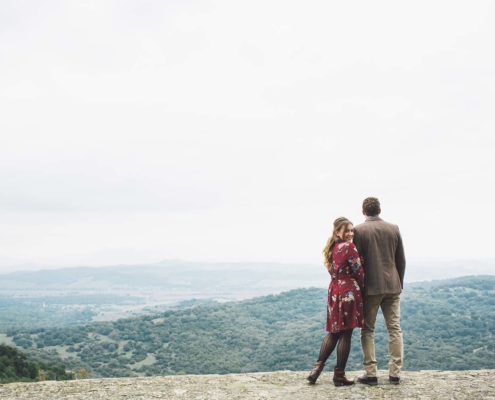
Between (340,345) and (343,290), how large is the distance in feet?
2.30

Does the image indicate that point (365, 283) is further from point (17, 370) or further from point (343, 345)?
point (17, 370)

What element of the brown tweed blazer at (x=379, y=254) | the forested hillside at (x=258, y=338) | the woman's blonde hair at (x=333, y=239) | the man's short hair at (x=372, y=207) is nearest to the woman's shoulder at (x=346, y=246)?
the woman's blonde hair at (x=333, y=239)

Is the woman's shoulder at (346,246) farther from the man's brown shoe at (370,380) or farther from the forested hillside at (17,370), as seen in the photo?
the forested hillside at (17,370)

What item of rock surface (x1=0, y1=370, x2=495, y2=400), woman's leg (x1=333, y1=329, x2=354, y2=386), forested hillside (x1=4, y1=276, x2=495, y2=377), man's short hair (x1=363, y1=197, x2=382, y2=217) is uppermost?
man's short hair (x1=363, y1=197, x2=382, y2=217)

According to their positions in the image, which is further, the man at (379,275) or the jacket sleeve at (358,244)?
the jacket sleeve at (358,244)

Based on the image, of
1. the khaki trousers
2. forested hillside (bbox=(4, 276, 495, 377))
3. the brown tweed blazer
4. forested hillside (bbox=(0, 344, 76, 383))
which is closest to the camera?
the brown tweed blazer

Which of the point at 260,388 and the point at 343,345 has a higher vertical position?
the point at 343,345

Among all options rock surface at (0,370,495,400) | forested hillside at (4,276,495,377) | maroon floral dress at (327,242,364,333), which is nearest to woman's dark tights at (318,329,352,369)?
maroon floral dress at (327,242,364,333)

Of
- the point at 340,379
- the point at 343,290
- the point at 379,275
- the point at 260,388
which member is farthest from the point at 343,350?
the point at 260,388

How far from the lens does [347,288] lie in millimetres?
5082

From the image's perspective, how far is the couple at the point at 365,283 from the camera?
5.05 m

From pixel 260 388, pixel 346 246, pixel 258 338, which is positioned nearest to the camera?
pixel 346 246

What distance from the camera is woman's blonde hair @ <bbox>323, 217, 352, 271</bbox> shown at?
513cm

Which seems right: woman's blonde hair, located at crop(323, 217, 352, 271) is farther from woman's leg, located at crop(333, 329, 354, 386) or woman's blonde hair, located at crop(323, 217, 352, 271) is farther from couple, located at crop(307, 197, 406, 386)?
woman's leg, located at crop(333, 329, 354, 386)
